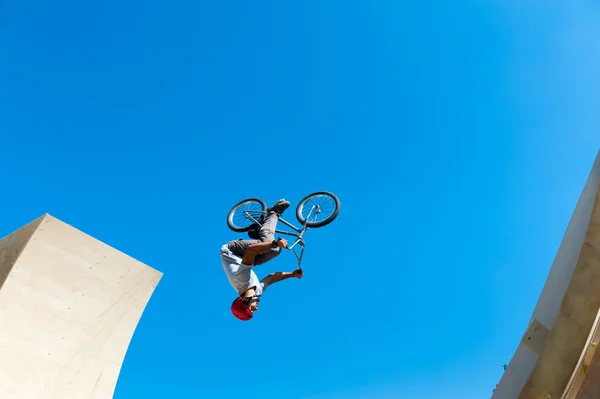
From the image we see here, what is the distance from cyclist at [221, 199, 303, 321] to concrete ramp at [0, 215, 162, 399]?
2763 millimetres

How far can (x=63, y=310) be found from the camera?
24.1ft

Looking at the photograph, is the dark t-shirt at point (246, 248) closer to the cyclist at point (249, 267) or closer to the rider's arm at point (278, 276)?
the cyclist at point (249, 267)

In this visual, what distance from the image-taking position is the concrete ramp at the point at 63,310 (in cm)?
678

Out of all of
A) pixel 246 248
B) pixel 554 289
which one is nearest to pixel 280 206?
pixel 246 248

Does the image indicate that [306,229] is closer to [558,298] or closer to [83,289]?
[83,289]

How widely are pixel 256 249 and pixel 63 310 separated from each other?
3.82m

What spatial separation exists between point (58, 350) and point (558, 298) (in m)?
7.24

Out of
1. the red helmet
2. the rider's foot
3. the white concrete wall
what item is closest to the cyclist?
the red helmet

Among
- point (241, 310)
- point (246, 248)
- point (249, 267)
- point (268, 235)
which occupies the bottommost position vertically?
point (241, 310)

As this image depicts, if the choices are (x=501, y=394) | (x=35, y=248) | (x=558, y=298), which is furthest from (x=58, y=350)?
(x=558, y=298)

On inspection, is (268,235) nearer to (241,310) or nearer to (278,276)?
(278,276)

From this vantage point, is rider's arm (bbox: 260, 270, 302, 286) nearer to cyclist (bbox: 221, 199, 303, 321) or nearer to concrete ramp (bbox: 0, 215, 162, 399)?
cyclist (bbox: 221, 199, 303, 321)

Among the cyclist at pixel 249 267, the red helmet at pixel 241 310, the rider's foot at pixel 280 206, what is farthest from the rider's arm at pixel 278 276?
the rider's foot at pixel 280 206

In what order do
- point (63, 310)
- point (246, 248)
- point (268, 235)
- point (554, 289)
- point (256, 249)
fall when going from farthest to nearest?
point (63, 310) → point (268, 235) → point (246, 248) → point (256, 249) → point (554, 289)
